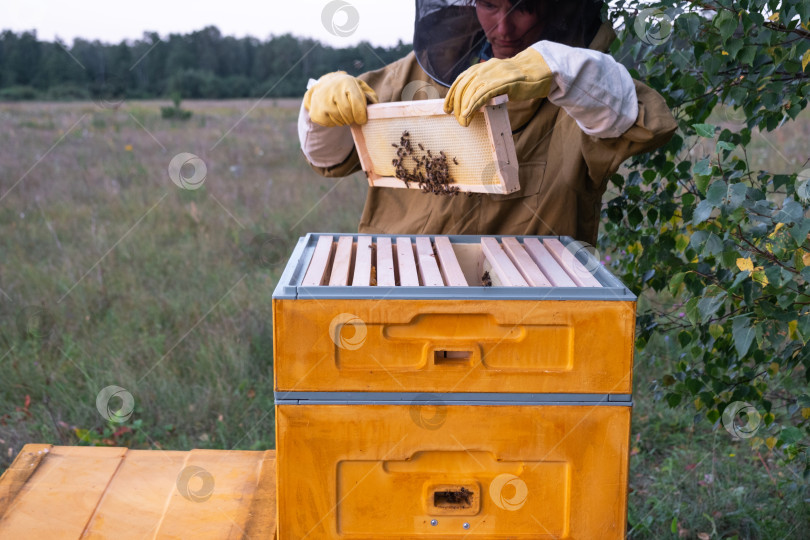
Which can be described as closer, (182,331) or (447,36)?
A: (447,36)

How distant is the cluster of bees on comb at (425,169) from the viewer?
2193mm

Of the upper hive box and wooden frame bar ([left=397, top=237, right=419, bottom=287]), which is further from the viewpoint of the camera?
wooden frame bar ([left=397, top=237, right=419, bottom=287])

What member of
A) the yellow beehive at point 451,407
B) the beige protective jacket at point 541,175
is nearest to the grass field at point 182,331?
the beige protective jacket at point 541,175

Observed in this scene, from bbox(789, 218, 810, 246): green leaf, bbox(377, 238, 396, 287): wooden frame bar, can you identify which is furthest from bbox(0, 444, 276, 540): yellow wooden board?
bbox(789, 218, 810, 246): green leaf

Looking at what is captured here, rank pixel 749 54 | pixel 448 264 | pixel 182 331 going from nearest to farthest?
1. pixel 448 264
2. pixel 749 54
3. pixel 182 331

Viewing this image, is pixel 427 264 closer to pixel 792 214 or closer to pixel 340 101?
pixel 340 101

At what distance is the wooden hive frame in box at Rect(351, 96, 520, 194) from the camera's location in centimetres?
192

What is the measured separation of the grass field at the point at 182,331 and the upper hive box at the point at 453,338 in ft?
4.93

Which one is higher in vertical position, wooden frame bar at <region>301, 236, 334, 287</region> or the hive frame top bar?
wooden frame bar at <region>301, 236, 334, 287</region>

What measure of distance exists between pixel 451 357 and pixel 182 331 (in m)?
3.04

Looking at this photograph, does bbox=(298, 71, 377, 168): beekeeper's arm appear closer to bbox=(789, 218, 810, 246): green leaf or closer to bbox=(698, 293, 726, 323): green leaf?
bbox=(698, 293, 726, 323): green leaf

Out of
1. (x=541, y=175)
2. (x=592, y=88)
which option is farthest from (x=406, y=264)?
(x=541, y=175)

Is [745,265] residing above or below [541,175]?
below

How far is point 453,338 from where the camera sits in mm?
1563
